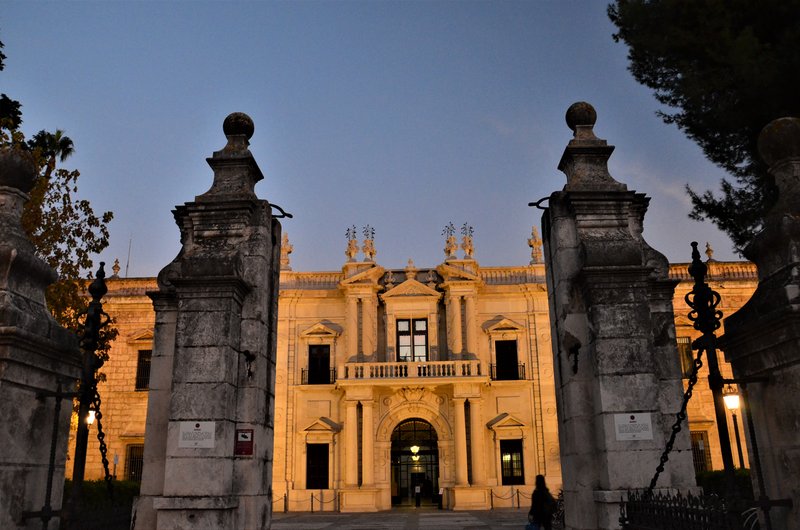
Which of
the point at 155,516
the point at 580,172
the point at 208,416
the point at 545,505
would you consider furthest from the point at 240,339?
the point at 545,505

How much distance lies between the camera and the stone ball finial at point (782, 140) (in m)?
5.31

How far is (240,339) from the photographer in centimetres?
799

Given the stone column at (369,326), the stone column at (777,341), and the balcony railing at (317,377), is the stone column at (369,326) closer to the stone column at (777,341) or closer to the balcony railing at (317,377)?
the balcony railing at (317,377)

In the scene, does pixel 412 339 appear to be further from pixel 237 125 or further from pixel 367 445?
pixel 237 125

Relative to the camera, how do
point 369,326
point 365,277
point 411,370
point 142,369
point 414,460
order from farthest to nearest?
1. point 365,277
2. point 369,326
3. point 142,369
4. point 414,460
5. point 411,370

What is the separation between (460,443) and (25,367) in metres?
25.1

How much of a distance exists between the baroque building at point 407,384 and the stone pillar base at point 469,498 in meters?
0.04

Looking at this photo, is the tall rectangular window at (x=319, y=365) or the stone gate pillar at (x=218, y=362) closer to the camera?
the stone gate pillar at (x=218, y=362)

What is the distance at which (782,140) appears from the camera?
5348 mm

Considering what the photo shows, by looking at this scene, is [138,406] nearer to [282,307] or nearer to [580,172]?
[282,307]

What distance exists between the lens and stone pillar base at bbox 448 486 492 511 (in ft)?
91.1

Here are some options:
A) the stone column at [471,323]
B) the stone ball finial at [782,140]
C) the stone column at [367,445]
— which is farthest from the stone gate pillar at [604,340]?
the stone column at [471,323]

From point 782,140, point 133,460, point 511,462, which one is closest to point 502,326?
point 511,462

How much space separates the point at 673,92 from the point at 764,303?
7.53 meters
